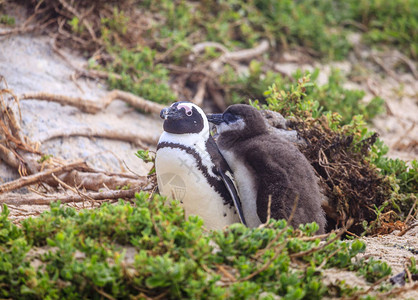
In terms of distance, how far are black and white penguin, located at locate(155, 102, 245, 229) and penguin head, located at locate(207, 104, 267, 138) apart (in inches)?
7.3

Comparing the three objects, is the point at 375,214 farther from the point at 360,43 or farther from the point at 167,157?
the point at 360,43

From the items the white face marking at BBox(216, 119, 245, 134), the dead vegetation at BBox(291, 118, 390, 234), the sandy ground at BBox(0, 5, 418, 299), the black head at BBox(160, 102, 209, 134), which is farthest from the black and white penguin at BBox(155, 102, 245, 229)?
the sandy ground at BBox(0, 5, 418, 299)

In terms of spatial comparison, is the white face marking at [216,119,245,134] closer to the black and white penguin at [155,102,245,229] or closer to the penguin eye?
the penguin eye

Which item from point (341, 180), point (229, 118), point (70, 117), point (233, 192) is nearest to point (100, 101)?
point (70, 117)

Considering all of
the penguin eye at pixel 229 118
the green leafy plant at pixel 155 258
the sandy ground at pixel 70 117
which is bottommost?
the sandy ground at pixel 70 117

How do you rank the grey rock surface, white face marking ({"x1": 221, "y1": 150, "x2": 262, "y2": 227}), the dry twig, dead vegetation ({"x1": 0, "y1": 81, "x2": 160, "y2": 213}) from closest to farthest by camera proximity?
white face marking ({"x1": 221, "y1": 150, "x2": 262, "y2": 227}), dead vegetation ({"x1": 0, "y1": 81, "x2": 160, "y2": 213}), the grey rock surface, the dry twig

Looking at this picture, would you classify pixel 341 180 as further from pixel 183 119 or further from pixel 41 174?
pixel 41 174

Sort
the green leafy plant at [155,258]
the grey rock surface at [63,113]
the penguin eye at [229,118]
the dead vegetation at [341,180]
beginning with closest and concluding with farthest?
1. the green leafy plant at [155,258]
2. the penguin eye at [229,118]
3. the dead vegetation at [341,180]
4. the grey rock surface at [63,113]

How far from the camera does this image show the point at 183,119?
3760 millimetres

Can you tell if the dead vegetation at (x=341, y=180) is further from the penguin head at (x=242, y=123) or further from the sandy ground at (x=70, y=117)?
the sandy ground at (x=70, y=117)

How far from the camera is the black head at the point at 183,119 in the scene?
375 cm

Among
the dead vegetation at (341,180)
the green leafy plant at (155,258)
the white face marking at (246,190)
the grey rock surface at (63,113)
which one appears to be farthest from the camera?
the grey rock surface at (63,113)

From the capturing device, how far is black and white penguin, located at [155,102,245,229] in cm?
364

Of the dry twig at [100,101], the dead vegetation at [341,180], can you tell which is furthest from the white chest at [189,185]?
the dry twig at [100,101]
